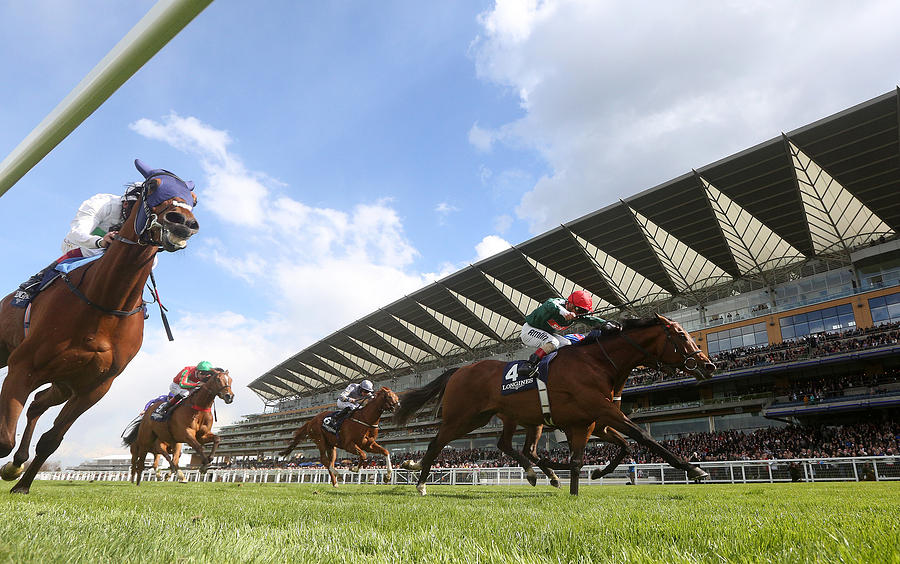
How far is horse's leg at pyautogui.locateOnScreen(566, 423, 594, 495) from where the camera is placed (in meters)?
A: 6.55

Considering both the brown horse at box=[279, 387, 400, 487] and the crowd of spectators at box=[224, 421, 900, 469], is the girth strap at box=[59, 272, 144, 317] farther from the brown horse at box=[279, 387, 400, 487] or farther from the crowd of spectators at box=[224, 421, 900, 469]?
the crowd of spectators at box=[224, 421, 900, 469]

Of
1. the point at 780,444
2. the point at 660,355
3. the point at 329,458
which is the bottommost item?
the point at 780,444

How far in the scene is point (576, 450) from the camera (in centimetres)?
674

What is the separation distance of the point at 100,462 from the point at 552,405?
4469 inches

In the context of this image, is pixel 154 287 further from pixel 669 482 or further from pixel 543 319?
pixel 669 482

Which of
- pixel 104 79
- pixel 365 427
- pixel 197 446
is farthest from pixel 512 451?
pixel 104 79

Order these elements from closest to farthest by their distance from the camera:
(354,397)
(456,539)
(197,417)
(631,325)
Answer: (456,539) → (631,325) → (197,417) → (354,397)

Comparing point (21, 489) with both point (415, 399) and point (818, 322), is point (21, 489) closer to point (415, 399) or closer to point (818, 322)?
point (415, 399)

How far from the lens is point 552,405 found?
6.96 m

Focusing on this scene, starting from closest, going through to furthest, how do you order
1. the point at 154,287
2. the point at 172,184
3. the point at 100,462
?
the point at 172,184 < the point at 154,287 < the point at 100,462

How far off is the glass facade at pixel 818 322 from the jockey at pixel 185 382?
3522 centimetres

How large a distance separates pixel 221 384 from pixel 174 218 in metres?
9.13

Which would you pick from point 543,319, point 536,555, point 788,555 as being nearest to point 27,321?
point 536,555

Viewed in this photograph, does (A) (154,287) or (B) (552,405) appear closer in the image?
(A) (154,287)
